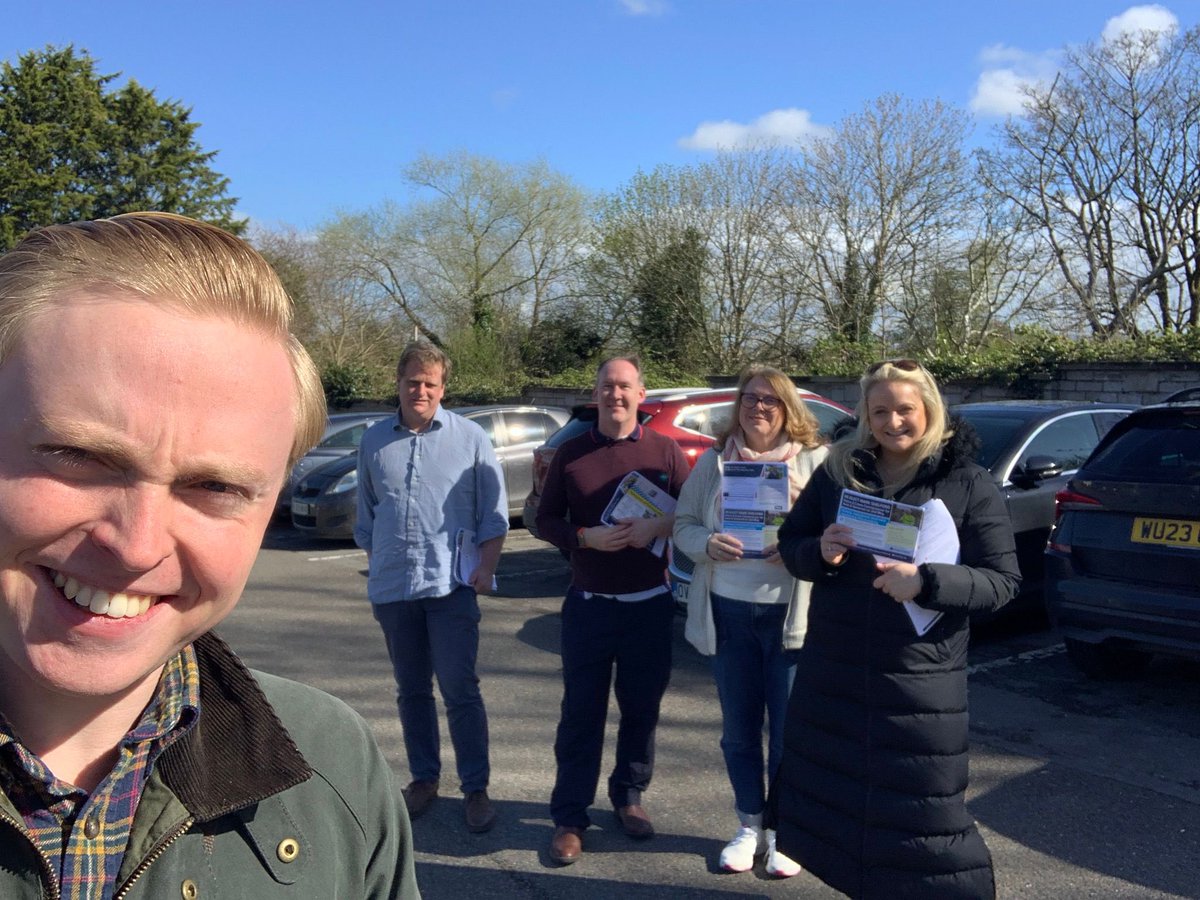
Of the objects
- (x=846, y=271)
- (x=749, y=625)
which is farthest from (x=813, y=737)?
(x=846, y=271)

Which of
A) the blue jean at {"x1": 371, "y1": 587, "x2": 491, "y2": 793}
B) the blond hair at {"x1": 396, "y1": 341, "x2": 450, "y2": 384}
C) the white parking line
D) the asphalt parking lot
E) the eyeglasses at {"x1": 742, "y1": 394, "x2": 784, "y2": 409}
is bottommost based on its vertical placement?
the asphalt parking lot

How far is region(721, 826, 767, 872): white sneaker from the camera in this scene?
3992 millimetres

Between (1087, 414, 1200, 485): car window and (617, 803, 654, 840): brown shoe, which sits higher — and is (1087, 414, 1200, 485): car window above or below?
above

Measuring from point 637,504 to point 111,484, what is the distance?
3.42 meters

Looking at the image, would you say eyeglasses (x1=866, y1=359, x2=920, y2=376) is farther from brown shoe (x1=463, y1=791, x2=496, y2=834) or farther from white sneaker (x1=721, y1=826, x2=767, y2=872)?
brown shoe (x1=463, y1=791, x2=496, y2=834)

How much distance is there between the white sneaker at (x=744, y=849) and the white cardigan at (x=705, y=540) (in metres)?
0.73

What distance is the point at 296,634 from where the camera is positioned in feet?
26.4

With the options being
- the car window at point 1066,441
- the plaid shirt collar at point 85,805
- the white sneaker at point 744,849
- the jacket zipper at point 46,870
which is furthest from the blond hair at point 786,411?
the car window at point 1066,441

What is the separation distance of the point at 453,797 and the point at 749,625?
1.78m

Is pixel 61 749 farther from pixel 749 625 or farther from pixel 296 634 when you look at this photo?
pixel 296 634

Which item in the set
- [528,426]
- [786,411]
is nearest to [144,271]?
[786,411]

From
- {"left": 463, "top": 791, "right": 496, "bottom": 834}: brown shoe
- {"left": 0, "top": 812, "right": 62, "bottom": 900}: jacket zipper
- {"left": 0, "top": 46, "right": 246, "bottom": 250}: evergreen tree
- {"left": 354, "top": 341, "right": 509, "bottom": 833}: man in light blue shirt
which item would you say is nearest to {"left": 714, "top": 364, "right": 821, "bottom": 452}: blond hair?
{"left": 354, "top": 341, "right": 509, "bottom": 833}: man in light blue shirt

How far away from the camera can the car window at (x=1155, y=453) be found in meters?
5.66

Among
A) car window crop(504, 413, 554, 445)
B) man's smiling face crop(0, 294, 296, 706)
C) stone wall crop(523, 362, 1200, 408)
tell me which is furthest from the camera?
car window crop(504, 413, 554, 445)
